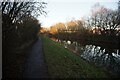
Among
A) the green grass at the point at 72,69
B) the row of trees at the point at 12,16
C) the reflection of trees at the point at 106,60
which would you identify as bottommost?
the reflection of trees at the point at 106,60

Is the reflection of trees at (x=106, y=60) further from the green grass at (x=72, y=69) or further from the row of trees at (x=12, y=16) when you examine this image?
the row of trees at (x=12, y=16)

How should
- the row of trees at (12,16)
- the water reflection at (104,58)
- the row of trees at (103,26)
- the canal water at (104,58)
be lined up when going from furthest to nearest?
the row of trees at (103,26) → the water reflection at (104,58) → the canal water at (104,58) → the row of trees at (12,16)

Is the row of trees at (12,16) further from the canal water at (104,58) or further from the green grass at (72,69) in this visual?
the canal water at (104,58)

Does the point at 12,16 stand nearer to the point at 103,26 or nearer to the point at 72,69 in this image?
the point at 72,69

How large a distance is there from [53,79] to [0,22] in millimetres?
3712

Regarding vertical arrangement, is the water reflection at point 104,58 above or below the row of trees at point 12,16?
below

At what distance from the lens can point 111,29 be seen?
53.1m

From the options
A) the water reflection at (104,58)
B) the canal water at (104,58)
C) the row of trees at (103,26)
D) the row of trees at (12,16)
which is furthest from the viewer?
the row of trees at (103,26)

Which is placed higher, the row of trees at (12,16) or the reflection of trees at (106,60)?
the row of trees at (12,16)

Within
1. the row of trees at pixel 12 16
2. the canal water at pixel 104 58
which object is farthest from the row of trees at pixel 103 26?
the row of trees at pixel 12 16

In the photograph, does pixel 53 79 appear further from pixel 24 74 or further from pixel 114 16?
pixel 114 16

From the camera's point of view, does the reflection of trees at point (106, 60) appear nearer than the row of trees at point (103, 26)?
Yes

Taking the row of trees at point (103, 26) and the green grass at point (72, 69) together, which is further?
the row of trees at point (103, 26)

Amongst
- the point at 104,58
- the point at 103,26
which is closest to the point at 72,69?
the point at 104,58
